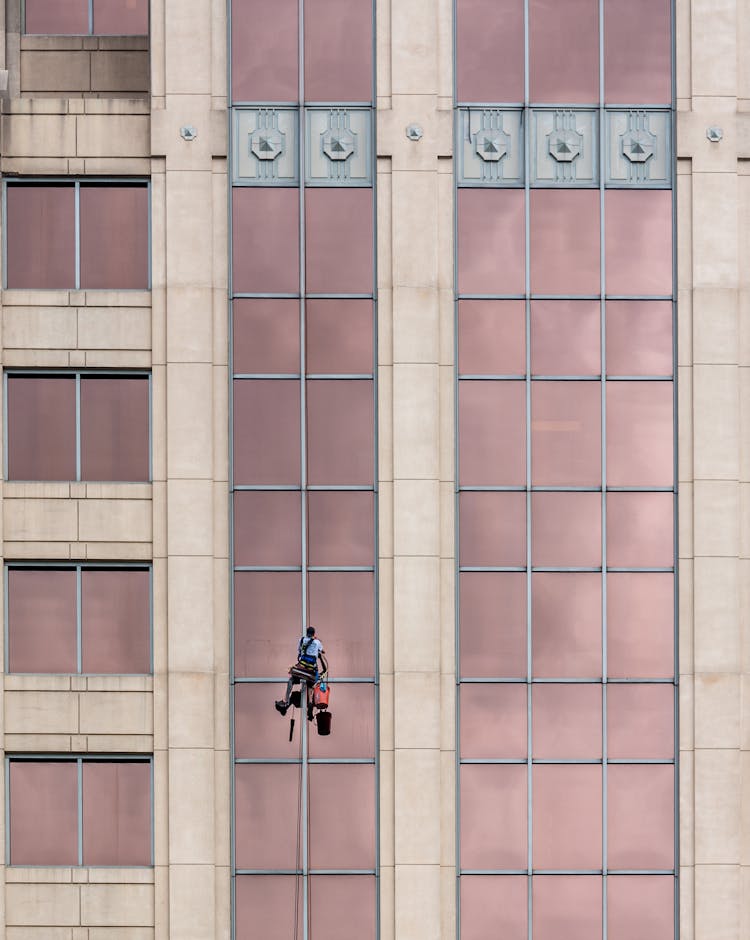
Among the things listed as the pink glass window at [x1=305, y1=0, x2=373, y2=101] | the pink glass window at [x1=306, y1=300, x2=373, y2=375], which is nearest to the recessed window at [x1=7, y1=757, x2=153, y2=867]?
the pink glass window at [x1=306, y1=300, x2=373, y2=375]

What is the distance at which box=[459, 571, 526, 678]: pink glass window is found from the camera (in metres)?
23.5

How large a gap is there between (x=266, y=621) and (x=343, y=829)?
4693 mm

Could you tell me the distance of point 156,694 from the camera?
23328mm

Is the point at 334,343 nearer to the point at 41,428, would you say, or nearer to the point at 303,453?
the point at 303,453

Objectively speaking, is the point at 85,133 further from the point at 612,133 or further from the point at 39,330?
the point at 612,133

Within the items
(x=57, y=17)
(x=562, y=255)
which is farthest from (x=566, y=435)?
(x=57, y=17)

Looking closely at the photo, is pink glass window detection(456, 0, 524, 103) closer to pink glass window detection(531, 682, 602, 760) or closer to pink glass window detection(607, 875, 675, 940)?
pink glass window detection(531, 682, 602, 760)

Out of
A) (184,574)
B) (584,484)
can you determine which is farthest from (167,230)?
(584,484)

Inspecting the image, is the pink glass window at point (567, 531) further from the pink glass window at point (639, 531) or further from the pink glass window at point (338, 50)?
the pink glass window at point (338, 50)

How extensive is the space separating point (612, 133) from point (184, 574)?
13.4 meters

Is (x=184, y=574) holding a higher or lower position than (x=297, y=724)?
higher

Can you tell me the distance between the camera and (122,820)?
23500 mm

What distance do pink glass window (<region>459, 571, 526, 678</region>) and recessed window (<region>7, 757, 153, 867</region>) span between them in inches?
291

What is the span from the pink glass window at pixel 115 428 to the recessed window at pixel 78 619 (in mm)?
2135
